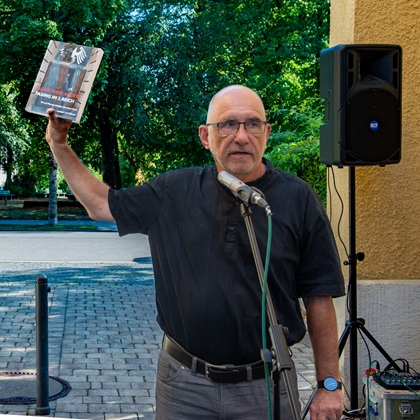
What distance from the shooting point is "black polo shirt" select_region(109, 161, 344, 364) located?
117 inches

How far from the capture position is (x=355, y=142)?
6.06m

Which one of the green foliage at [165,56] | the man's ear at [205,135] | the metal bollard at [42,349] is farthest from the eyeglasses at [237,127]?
the green foliage at [165,56]

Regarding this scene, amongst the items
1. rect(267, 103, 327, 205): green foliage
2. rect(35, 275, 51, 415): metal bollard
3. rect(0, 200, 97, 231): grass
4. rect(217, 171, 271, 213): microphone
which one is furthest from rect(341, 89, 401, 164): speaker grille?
rect(0, 200, 97, 231): grass

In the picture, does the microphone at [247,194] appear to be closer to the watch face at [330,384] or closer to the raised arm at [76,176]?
the raised arm at [76,176]

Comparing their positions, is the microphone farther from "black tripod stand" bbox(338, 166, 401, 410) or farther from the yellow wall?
the yellow wall

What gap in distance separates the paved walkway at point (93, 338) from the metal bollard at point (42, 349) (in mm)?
177

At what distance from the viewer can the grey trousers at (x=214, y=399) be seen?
2971mm

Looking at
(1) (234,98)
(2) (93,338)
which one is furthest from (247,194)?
(2) (93,338)

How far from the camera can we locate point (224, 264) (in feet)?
9.78

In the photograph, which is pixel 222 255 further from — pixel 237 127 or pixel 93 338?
pixel 93 338

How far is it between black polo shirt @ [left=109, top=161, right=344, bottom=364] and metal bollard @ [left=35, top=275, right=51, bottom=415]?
3380 mm

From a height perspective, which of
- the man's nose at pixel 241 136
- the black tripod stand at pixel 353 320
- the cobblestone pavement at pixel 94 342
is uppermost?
the man's nose at pixel 241 136

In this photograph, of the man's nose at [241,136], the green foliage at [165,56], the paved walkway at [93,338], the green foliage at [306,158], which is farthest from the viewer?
the green foliage at [165,56]

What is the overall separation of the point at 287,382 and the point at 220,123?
1.02 meters
